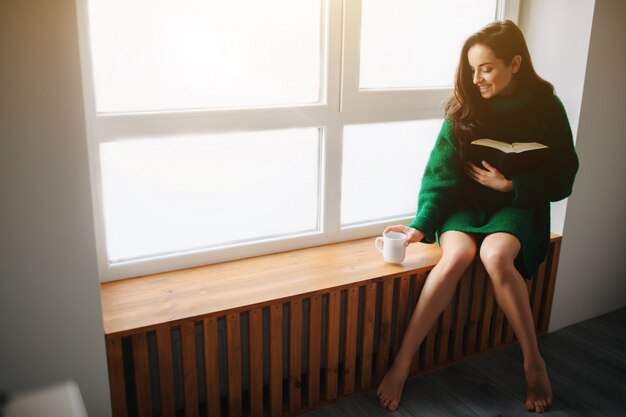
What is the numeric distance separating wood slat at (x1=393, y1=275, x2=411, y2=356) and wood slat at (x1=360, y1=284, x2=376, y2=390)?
0.30 feet

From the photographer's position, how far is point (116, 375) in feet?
5.32

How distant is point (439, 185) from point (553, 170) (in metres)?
0.38

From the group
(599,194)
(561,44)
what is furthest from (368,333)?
(561,44)

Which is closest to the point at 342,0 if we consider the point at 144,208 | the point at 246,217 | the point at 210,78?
the point at 210,78

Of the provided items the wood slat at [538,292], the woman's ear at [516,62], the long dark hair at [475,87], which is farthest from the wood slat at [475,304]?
the woman's ear at [516,62]

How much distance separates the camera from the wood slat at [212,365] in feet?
5.58

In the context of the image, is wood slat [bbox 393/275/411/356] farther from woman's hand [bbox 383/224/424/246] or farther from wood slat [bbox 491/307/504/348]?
wood slat [bbox 491/307/504/348]

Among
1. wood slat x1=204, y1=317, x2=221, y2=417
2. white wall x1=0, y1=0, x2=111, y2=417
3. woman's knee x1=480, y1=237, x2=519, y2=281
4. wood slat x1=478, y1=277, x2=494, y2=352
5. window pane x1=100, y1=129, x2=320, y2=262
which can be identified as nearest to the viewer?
white wall x1=0, y1=0, x2=111, y2=417

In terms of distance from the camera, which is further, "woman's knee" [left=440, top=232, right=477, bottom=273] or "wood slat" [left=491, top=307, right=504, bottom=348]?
"wood slat" [left=491, top=307, right=504, bottom=348]

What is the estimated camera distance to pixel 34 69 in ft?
4.39

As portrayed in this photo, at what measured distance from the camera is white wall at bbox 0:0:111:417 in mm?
1328

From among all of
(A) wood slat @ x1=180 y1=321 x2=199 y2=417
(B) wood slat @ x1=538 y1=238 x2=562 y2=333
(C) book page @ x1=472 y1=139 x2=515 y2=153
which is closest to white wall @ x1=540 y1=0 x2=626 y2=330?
(B) wood slat @ x1=538 y1=238 x2=562 y2=333

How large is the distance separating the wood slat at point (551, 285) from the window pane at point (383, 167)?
1.81 ft

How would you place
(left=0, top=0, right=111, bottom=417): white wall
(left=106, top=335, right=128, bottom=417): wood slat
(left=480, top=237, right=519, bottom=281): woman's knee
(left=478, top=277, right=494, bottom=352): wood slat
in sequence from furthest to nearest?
(left=478, top=277, right=494, bottom=352): wood slat → (left=480, top=237, right=519, bottom=281): woman's knee → (left=106, top=335, right=128, bottom=417): wood slat → (left=0, top=0, right=111, bottom=417): white wall
